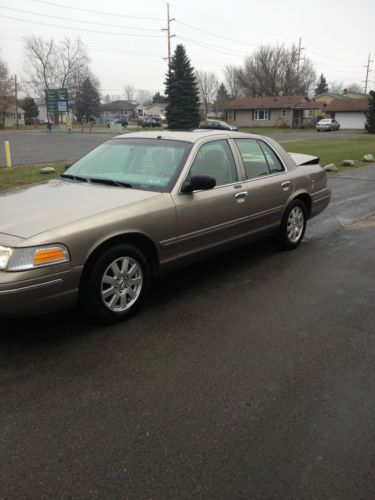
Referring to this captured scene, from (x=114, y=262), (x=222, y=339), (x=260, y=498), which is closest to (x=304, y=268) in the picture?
(x=222, y=339)

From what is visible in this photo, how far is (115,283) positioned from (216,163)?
1853 millimetres

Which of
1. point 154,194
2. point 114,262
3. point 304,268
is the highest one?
point 154,194

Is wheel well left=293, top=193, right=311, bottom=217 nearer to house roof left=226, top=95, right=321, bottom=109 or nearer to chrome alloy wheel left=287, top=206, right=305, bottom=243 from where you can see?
chrome alloy wheel left=287, top=206, right=305, bottom=243

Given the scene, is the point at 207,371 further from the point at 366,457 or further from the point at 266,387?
the point at 366,457

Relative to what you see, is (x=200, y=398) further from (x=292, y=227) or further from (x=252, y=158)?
(x=292, y=227)

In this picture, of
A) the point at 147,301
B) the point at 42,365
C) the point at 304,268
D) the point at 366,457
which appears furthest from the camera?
the point at 304,268

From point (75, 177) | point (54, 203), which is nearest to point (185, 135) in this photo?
point (75, 177)

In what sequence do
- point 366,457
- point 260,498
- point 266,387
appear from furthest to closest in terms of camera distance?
point 266,387 < point 366,457 < point 260,498

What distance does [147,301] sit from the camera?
14.8 ft

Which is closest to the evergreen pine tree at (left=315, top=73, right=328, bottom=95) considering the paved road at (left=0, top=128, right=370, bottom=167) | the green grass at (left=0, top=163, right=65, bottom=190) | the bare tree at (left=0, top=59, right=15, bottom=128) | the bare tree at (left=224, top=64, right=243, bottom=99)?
the bare tree at (left=224, top=64, right=243, bottom=99)

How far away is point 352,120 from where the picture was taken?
63719 millimetres

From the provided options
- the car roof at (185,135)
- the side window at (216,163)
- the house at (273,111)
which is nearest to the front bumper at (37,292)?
the side window at (216,163)

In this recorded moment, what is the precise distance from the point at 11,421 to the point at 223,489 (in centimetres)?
128

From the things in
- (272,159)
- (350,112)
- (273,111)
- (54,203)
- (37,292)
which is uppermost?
(273,111)
